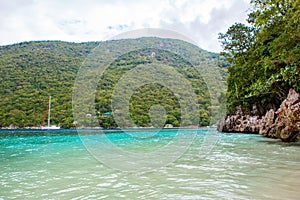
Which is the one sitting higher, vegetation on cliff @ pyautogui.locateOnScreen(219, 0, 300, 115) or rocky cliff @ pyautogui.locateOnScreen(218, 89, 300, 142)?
vegetation on cliff @ pyautogui.locateOnScreen(219, 0, 300, 115)

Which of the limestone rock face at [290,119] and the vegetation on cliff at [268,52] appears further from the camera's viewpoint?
the limestone rock face at [290,119]

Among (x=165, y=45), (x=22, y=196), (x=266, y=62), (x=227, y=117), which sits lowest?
(x=22, y=196)

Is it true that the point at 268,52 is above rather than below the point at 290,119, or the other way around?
above

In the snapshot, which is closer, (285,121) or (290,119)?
(290,119)

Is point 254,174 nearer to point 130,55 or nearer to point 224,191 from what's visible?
point 224,191

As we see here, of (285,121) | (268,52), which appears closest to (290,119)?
(285,121)

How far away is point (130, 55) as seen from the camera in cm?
1078

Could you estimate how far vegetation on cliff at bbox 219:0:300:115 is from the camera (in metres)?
8.93

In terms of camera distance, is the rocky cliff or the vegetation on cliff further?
the rocky cliff

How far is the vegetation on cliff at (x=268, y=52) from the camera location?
29.3 ft

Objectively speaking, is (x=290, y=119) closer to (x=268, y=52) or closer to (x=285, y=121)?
(x=285, y=121)

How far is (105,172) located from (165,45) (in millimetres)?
8584

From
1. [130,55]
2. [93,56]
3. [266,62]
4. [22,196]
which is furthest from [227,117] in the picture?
[22,196]

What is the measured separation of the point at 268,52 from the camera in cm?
1403
